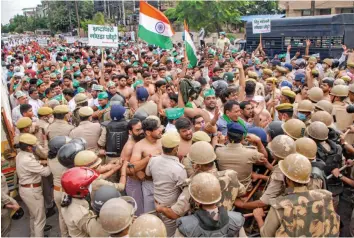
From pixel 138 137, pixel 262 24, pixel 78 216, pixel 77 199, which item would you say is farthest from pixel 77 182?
pixel 262 24

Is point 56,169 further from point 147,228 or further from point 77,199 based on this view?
point 147,228

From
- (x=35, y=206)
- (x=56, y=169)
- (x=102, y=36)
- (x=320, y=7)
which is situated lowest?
(x=35, y=206)

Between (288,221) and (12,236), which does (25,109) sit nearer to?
(12,236)

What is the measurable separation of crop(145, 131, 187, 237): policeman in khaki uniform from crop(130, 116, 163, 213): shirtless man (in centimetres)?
35

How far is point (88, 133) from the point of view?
16.7 ft

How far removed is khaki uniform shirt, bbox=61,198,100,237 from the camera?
3.17m

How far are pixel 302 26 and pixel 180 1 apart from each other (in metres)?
15.9

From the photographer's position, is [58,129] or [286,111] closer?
[286,111]

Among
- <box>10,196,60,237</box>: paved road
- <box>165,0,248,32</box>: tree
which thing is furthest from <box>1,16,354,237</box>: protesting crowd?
<box>165,0,248,32</box>: tree

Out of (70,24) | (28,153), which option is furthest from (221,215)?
(70,24)

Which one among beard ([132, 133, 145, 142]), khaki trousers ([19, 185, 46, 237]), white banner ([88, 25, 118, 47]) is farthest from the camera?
white banner ([88, 25, 118, 47])

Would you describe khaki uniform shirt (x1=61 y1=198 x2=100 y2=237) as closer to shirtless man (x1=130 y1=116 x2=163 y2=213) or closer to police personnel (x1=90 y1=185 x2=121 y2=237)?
police personnel (x1=90 y1=185 x2=121 y2=237)

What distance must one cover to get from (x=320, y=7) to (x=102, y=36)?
26.2 metres

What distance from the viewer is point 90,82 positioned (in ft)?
27.9
